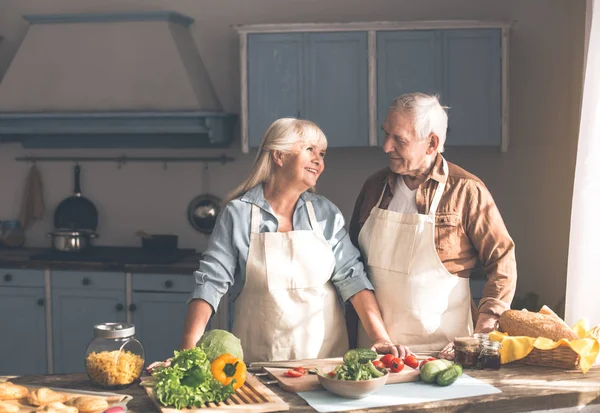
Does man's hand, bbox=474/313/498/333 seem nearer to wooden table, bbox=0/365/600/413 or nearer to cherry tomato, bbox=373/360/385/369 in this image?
wooden table, bbox=0/365/600/413

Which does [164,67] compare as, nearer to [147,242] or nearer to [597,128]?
[147,242]

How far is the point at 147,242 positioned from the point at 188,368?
315 cm

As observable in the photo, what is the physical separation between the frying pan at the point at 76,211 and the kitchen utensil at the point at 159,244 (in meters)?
0.62

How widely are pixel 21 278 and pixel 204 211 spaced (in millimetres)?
1276

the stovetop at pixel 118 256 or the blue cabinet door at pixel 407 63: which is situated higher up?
the blue cabinet door at pixel 407 63

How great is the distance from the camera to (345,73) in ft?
16.0

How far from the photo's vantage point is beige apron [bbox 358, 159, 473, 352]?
2.89 meters

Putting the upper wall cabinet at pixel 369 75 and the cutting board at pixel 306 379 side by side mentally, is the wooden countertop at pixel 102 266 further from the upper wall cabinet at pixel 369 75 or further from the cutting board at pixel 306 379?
the cutting board at pixel 306 379

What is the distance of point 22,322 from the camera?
16.7ft

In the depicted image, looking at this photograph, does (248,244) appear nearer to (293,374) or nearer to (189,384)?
(293,374)

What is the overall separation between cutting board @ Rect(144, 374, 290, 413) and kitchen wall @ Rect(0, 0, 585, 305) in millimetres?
3202

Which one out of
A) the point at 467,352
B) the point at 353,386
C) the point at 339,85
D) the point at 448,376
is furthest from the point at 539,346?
the point at 339,85

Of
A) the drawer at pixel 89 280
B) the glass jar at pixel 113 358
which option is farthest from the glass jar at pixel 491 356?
the drawer at pixel 89 280

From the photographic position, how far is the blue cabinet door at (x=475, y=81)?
4.75m
